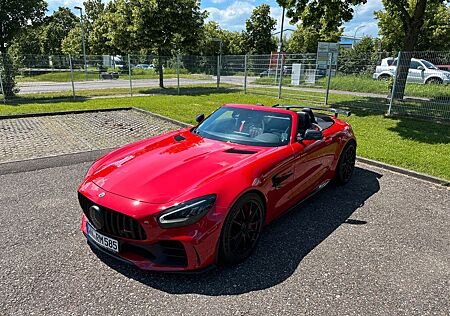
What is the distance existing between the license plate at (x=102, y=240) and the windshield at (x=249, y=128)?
1.70 meters

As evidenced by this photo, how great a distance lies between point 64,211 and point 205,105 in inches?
390

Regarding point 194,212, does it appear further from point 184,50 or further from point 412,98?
point 184,50

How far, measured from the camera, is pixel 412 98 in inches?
430

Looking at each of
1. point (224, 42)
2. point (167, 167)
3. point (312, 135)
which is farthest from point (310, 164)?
point (224, 42)

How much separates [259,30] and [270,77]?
27.6 m

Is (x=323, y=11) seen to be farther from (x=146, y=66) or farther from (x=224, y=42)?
(x=224, y=42)

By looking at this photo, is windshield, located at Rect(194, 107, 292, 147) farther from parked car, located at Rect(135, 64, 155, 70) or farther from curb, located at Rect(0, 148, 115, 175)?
parked car, located at Rect(135, 64, 155, 70)

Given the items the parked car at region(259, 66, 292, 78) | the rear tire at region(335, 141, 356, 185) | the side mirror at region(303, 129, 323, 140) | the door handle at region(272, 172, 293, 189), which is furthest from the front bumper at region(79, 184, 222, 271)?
the parked car at region(259, 66, 292, 78)

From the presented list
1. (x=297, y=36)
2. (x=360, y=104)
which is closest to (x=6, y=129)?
(x=360, y=104)

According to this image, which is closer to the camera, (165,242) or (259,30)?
(165,242)

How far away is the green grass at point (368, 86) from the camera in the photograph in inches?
400

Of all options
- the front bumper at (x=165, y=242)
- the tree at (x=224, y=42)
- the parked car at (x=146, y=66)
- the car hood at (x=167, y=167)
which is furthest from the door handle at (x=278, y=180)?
the tree at (x=224, y=42)

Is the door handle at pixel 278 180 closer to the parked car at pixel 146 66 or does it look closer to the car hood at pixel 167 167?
the car hood at pixel 167 167

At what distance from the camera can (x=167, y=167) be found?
3086 mm
